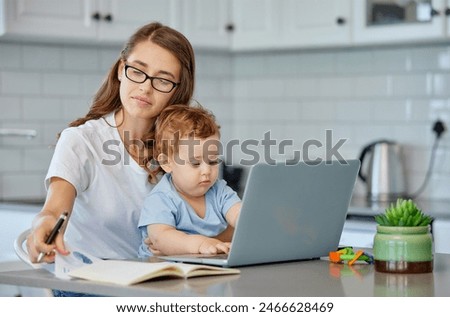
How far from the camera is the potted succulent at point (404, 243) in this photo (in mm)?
1846

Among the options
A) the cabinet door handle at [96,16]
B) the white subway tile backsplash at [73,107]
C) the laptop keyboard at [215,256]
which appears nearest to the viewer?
the laptop keyboard at [215,256]

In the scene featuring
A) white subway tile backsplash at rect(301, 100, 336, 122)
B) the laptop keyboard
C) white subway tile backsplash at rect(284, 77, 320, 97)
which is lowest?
the laptop keyboard

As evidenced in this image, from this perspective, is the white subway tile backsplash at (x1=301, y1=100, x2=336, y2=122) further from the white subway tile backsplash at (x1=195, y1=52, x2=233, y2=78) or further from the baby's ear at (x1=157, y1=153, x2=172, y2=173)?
the baby's ear at (x1=157, y1=153, x2=172, y2=173)

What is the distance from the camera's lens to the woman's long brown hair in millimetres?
2477

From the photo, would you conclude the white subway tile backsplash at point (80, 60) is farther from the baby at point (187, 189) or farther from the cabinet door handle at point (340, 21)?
the baby at point (187, 189)

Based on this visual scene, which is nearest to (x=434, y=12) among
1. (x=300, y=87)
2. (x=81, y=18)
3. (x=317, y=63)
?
(x=317, y=63)

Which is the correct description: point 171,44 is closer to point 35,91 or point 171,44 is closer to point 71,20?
point 71,20

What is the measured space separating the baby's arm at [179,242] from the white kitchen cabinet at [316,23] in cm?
211

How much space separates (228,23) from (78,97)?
2.66 ft

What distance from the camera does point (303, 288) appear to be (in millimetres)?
1655

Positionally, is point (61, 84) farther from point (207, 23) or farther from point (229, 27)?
point (229, 27)

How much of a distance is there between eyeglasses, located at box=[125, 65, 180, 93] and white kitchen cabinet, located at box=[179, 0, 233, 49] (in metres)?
1.82

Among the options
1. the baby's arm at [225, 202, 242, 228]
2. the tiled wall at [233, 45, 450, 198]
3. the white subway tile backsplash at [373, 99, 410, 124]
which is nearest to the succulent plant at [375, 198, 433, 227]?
the baby's arm at [225, 202, 242, 228]

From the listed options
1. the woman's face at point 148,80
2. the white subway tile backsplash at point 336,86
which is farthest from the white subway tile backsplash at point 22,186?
the woman's face at point 148,80
